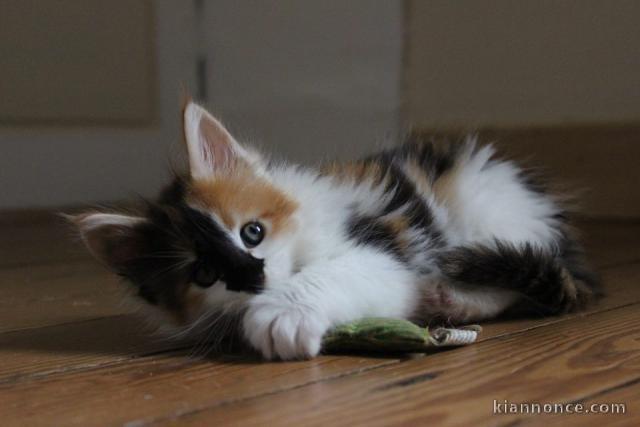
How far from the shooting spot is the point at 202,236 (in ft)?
3.80

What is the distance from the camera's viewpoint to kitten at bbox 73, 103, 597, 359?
3.81 ft

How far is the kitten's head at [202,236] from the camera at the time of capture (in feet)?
3.81

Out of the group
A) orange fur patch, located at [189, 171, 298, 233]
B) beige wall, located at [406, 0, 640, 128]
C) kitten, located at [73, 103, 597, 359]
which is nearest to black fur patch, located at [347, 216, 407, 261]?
kitten, located at [73, 103, 597, 359]

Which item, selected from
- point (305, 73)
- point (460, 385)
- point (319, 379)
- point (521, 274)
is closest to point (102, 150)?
point (305, 73)

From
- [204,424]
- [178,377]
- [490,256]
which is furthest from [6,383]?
[490,256]

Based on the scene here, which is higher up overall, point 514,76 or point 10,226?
point 514,76

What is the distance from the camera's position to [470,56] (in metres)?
3.15

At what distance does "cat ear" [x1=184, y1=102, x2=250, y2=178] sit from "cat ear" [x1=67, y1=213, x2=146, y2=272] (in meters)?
0.14

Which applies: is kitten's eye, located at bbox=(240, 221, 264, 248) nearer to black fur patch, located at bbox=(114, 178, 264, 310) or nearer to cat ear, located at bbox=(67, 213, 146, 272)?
black fur patch, located at bbox=(114, 178, 264, 310)

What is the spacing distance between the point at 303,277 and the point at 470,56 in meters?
2.18

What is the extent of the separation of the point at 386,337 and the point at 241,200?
0.32 m

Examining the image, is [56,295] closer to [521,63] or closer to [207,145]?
[207,145]

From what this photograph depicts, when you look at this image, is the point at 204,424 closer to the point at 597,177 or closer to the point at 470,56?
the point at 597,177

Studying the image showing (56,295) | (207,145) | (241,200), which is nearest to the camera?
(241,200)
